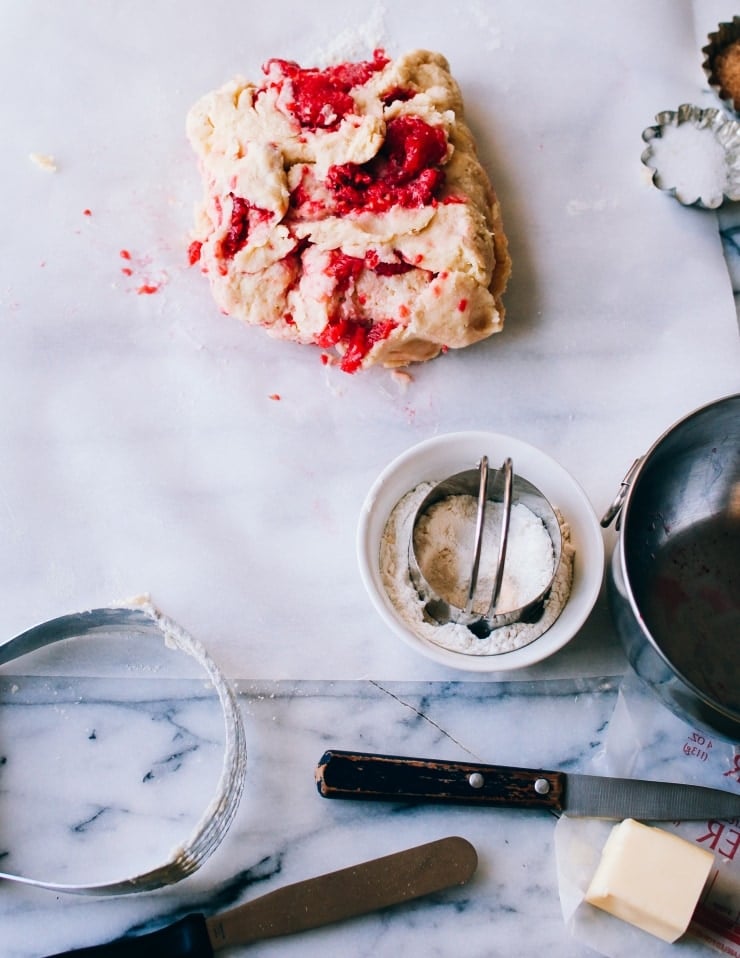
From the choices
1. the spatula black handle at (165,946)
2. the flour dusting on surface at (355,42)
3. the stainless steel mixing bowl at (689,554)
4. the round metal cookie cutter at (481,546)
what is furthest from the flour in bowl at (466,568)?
the flour dusting on surface at (355,42)

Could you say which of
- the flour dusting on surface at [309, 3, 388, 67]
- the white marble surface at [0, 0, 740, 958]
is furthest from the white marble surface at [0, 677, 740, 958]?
the flour dusting on surface at [309, 3, 388, 67]

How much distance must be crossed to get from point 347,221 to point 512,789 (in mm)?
1110

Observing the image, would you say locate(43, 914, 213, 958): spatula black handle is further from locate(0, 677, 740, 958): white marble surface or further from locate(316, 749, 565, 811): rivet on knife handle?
locate(316, 749, 565, 811): rivet on knife handle

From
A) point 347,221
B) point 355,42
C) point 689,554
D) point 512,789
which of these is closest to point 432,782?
point 512,789

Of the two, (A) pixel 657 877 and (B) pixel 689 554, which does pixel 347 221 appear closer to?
(B) pixel 689 554

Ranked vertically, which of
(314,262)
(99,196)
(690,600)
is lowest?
(690,600)

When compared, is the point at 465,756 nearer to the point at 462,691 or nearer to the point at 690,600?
the point at 462,691

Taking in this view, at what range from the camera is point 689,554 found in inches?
71.7

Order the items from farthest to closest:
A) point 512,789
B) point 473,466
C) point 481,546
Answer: point 473,466 → point 512,789 → point 481,546

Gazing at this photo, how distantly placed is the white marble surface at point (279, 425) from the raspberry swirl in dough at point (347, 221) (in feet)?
0.45

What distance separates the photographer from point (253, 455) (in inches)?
73.9

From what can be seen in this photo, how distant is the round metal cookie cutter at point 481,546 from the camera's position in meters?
1.59

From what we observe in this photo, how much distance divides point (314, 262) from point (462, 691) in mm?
877

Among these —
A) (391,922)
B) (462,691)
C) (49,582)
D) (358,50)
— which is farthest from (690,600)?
(358,50)
